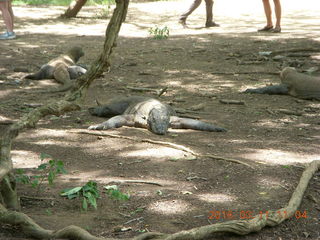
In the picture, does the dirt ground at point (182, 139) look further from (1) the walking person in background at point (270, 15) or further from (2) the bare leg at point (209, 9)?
(2) the bare leg at point (209, 9)

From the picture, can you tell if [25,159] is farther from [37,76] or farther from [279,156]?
[37,76]

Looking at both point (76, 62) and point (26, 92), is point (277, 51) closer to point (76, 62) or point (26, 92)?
point (76, 62)

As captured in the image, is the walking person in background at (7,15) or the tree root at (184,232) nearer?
the tree root at (184,232)

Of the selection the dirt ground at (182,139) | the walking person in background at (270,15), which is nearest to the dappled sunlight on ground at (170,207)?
the dirt ground at (182,139)

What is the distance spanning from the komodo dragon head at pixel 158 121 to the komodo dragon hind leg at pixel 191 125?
103mm

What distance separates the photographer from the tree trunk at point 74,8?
14055 millimetres

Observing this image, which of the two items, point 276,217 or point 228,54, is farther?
point 228,54

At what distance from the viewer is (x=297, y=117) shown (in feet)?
19.6

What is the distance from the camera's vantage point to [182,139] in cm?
509

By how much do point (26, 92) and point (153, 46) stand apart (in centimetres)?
382

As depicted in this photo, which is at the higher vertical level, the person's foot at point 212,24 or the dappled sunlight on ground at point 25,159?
the dappled sunlight on ground at point 25,159

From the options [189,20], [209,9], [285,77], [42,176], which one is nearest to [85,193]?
[42,176]

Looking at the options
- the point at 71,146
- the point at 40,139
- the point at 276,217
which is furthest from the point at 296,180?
the point at 40,139

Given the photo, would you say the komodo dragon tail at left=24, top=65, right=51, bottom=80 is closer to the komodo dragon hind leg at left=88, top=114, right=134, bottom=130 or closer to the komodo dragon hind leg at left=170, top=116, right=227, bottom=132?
the komodo dragon hind leg at left=88, top=114, right=134, bottom=130
